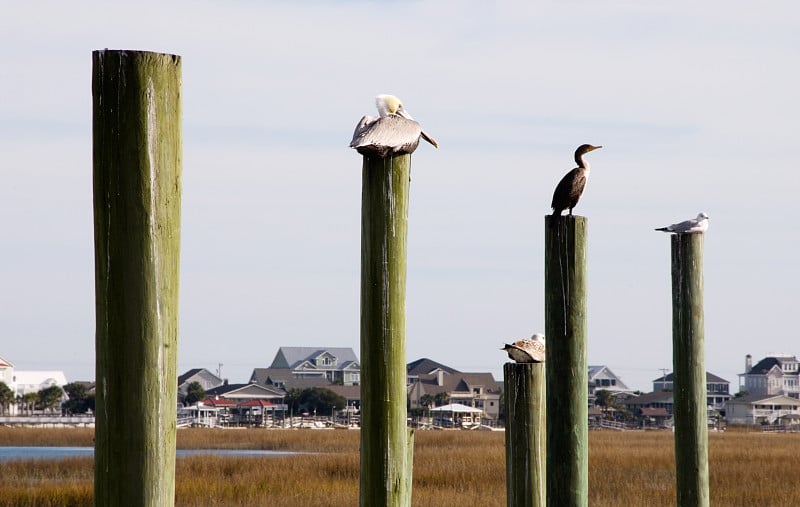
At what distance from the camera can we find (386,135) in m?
4.50

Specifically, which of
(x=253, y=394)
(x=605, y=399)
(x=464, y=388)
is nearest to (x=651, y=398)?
(x=605, y=399)

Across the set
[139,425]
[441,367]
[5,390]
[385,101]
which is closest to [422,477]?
[385,101]

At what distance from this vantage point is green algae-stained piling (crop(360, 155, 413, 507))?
451cm

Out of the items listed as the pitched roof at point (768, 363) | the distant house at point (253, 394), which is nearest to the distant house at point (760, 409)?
the pitched roof at point (768, 363)

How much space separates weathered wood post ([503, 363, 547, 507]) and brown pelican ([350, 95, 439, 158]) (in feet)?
8.62

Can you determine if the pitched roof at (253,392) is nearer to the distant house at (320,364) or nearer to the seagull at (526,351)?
the distant house at (320,364)

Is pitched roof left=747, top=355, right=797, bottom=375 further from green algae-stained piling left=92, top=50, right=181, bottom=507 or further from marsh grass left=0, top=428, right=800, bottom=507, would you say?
green algae-stained piling left=92, top=50, right=181, bottom=507

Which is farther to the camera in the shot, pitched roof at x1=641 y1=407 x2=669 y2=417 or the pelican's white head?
pitched roof at x1=641 y1=407 x2=669 y2=417

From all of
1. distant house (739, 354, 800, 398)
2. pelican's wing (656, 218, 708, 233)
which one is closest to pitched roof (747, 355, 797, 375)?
distant house (739, 354, 800, 398)

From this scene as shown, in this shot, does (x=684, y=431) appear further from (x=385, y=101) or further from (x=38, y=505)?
(x=38, y=505)

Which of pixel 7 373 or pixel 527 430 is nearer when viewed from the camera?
pixel 527 430

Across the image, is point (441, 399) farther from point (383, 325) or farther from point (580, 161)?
point (383, 325)

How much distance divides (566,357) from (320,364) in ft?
437

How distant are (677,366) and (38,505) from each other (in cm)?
1258
